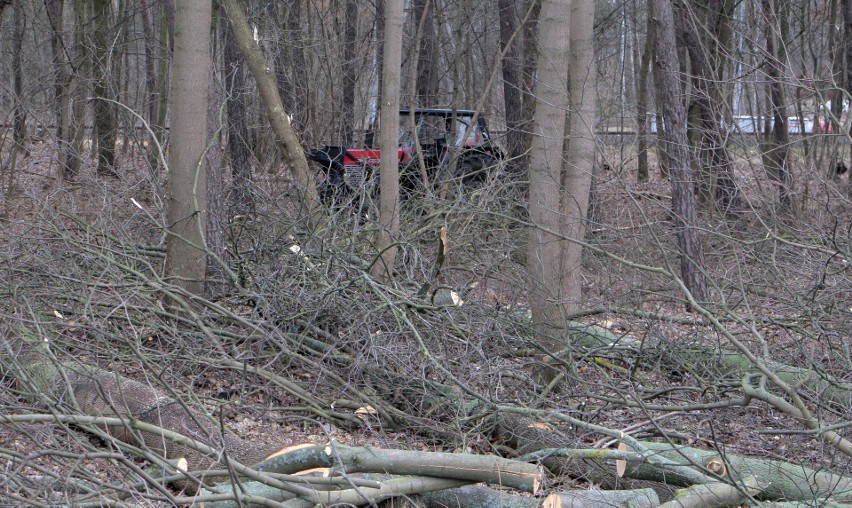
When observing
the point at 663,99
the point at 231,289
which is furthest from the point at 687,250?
the point at 231,289

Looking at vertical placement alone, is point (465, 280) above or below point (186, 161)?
below

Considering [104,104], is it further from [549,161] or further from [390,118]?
[549,161]

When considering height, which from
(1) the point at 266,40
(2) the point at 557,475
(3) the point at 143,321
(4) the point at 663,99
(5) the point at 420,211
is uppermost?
(1) the point at 266,40

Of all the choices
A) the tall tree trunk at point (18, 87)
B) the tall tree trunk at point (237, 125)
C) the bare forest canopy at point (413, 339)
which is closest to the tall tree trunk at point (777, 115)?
the bare forest canopy at point (413, 339)

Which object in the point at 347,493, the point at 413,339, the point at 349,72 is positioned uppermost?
the point at 349,72

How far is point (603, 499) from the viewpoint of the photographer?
12.8ft

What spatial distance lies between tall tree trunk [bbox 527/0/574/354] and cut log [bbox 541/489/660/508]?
6.20ft

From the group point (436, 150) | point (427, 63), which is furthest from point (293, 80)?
point (436, 150)

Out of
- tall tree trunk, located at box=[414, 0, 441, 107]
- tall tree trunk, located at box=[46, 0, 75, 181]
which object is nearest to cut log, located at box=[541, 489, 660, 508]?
tall tree trunk, located at box=[46, 0, 75, 181]

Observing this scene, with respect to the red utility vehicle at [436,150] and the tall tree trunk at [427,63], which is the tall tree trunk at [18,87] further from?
the tall tree trunk at [427,63]

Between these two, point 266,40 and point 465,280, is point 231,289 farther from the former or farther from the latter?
point 266,40

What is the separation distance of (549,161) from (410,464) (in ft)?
9.02

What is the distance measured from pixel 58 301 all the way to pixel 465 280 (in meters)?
3.31

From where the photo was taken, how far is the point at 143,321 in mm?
5832
